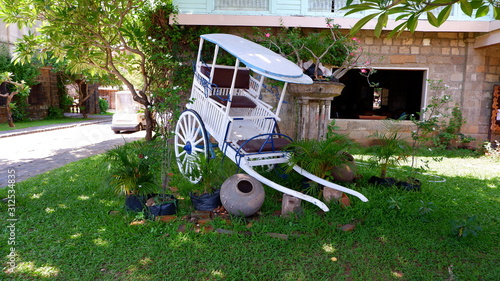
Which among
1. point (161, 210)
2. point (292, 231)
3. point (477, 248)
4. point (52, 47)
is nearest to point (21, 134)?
point (52, 47)

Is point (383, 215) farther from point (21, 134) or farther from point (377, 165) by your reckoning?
point (21, 134)

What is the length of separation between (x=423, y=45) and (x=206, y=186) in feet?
23.4

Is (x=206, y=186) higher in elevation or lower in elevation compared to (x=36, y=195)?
higher

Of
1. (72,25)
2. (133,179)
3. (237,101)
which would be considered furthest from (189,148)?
(72,25)

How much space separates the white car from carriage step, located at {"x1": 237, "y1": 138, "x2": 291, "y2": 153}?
8.41 meters

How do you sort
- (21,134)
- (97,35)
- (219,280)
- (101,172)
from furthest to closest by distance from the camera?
1. (21,134)
2. (97,35)
3. (101,172)
4. (219,280)

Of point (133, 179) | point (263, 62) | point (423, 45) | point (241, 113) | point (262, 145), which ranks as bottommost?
point (133, 179)

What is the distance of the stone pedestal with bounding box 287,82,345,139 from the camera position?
16.8 ft

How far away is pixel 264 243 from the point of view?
3.33 metres

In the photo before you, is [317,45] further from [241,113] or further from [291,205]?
[291,205]

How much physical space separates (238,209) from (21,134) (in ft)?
34.2

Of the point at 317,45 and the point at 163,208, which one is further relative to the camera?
the point at 317,45

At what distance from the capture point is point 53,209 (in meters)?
4.20

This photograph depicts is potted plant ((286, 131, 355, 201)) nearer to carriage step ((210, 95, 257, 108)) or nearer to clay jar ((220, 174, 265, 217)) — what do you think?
clay jar ((220, 174, 265, 217))
